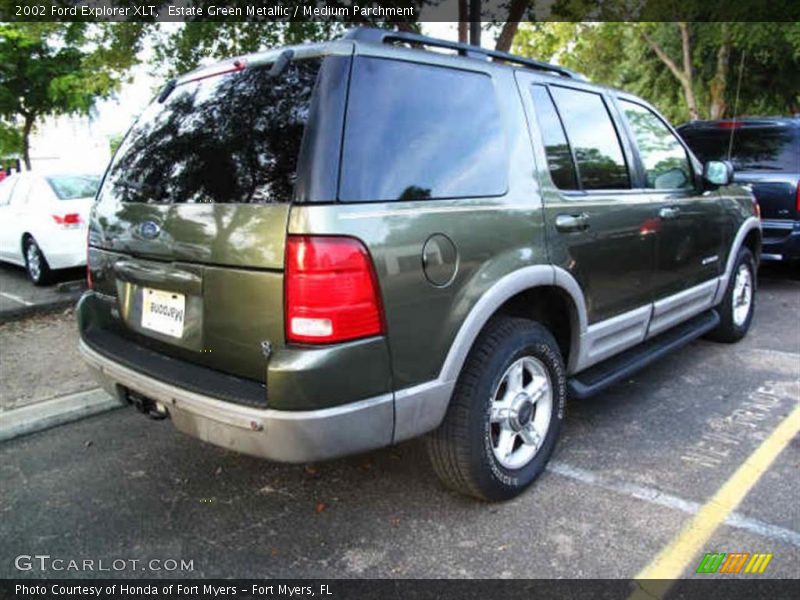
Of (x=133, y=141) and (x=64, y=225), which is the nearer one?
(x=133, y=141)

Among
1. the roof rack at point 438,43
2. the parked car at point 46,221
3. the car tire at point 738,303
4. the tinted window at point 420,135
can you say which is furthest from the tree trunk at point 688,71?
the tinted window at point 420,135

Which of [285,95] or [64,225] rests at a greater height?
[285,95]

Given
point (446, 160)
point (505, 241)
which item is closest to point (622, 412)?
point (505, 241)

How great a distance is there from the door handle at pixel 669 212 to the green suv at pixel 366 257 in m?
0.43

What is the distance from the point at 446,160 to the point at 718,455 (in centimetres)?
214

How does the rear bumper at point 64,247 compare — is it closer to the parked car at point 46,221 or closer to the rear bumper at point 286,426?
the parked car at point 46,221

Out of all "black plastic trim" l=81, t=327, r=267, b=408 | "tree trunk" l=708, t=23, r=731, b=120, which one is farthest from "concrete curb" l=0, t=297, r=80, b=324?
"tree trunk" l=708, t=23, r=731, b=120

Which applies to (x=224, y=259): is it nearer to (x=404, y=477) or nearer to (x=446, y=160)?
(x=446, y=160)

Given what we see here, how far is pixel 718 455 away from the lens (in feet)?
11.5

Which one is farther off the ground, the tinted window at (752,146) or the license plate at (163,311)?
the tinted window at (752,146)

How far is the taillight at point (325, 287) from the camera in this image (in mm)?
2301

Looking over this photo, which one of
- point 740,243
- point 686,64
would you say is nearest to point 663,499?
point 740,243

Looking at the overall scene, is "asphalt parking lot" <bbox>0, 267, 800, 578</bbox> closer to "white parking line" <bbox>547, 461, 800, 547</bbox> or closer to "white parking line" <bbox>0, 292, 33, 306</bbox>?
"white parking line" <bbox>547, 461, 800, 547</bbox>

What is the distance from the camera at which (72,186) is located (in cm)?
830
